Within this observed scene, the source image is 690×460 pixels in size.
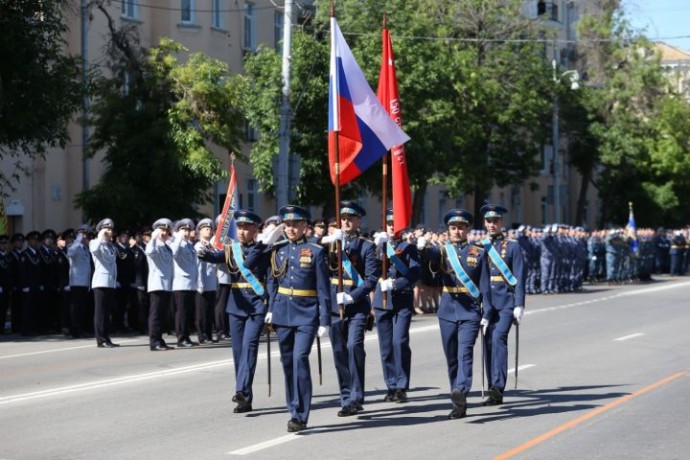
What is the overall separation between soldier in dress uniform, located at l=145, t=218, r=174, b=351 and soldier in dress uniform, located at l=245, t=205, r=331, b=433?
784 centimetres

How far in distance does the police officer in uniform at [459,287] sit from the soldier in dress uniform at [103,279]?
8499mm

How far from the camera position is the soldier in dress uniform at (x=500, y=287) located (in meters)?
13.2

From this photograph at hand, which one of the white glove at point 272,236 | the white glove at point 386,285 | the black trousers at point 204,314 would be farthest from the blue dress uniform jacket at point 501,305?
the black trousers at point 204,314

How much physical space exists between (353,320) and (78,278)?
32.6ft

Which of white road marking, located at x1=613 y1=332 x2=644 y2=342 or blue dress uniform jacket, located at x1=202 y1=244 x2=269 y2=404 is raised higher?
blue dress uniform jacket, located at x1=202 y1=244 x2=269 y2=404

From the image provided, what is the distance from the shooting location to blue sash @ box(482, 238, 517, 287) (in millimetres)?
13445

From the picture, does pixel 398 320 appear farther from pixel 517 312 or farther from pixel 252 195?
pixel 252 195

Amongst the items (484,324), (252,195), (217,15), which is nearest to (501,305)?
(484,324)

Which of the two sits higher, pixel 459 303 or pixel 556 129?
pixel 556 129

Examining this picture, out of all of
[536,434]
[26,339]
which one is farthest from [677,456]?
[26,339]

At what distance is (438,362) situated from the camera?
1736 cm

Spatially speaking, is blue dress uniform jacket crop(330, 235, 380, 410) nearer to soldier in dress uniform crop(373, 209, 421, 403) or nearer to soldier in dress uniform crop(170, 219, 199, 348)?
soldier in dress uniform crop(373, 209, 421, 403)

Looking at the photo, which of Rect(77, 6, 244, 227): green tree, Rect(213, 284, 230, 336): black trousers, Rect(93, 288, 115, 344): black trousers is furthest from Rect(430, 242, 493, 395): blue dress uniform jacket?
Rect(77, 6, 244, 227): green tree

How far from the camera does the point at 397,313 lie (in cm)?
1335
